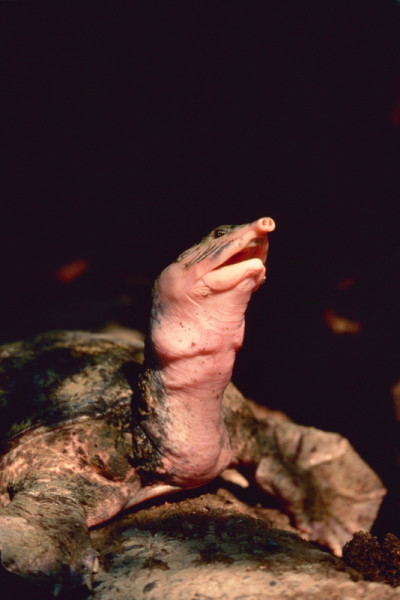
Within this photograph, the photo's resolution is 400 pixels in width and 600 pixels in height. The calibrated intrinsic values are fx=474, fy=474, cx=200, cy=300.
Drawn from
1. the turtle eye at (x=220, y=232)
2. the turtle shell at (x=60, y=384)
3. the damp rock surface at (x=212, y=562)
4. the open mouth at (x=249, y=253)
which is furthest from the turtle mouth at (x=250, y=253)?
the damp rock surface at (x=212, y=562)

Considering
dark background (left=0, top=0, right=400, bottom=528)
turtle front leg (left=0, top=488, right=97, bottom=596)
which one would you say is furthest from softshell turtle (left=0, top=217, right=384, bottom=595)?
dark background (left=0, top=0, right=400, bottom=528)

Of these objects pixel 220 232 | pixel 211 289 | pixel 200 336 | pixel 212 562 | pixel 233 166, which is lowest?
pixel 212 562

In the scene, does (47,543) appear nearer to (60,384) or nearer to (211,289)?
(60,384)

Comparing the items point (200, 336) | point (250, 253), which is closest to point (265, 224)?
point (250, 253)

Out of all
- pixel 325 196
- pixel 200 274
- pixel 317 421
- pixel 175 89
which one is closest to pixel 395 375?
pixel 317 421

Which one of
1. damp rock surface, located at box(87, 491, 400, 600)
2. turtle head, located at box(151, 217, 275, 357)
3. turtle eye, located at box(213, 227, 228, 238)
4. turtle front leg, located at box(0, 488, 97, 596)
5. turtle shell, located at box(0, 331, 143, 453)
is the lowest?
damp rock surface, located at box(87, 491, 400, 600)

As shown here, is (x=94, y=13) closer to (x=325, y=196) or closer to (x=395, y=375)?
(x=325, y=196)

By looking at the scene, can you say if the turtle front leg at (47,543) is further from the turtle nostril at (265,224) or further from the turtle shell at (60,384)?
the turtle nostril at (265,224)

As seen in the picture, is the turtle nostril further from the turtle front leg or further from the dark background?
the dark background

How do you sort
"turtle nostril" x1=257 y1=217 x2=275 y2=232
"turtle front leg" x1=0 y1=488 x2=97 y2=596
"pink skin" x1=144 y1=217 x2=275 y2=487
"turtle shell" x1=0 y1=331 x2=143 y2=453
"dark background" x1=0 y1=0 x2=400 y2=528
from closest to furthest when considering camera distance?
"turtle front leg" x1=0 y1=488 x2=97 y2=596, "turtle nostril" x1=257 y1=217 x2=275 y2=232, "pink skin" x1=144 y1=217 x2=275 y2=487, "turtle shell" x1=0 y1=331 x2=143 y2=453, "dark background" x1=0 y1=0 x2=400 y2=528
